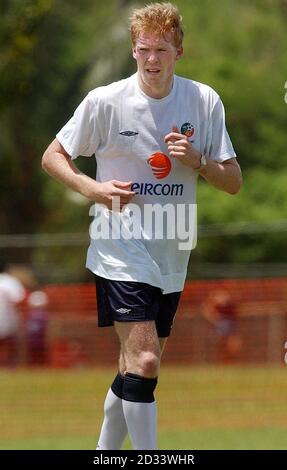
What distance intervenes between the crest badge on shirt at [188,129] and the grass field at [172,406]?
178 inches

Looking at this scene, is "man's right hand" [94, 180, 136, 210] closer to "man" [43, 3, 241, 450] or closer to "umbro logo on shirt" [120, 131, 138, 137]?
"man" [43, 3, 241, 450]

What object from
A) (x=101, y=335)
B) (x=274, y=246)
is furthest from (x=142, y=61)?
(x=274, y=246)

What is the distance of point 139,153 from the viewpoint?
6.60 meters

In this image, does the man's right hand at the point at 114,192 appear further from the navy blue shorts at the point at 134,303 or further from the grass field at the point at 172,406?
the grass field at the point at 172,406

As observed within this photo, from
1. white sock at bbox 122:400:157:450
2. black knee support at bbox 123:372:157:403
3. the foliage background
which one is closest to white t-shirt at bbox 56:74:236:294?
black knee support at bbox 123:372:157:403

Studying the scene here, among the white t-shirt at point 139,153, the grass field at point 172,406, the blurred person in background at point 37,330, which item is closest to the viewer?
the white t-shirt at point 139,153

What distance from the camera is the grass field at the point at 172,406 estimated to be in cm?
1162

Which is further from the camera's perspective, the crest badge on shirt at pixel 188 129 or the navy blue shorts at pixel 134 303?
the crest badge on shirt at pixel 188 129

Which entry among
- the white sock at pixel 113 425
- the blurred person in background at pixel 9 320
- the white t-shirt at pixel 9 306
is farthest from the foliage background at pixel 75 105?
the white sock at pixel 113 425

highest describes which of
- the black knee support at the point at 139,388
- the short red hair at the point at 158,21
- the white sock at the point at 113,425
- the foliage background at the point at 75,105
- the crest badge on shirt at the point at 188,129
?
the foliage background at the point at 75,105

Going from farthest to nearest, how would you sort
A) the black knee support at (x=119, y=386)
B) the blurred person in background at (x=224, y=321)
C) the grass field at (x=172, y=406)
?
the blurred person in background at (x=224, y=321) → the grass field at (x=172, y=406) → the black knee support at (x=119, y=386)

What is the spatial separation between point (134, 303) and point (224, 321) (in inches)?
393

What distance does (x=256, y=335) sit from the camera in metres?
16.2
